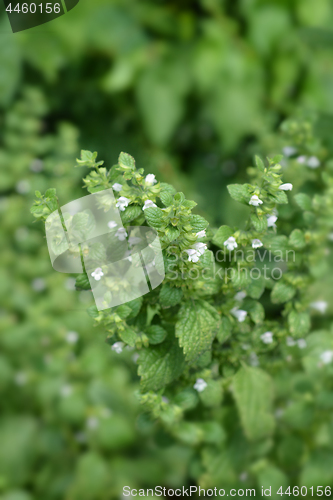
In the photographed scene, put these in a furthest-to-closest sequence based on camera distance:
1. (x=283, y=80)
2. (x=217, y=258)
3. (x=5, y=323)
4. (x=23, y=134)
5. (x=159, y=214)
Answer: (x=283, y=80) < (x=23, y=134) < (x=5, y=323) < (x=217, y=258) < (x=159, y=214)

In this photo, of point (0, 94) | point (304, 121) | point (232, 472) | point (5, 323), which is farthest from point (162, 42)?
point (232, 472)

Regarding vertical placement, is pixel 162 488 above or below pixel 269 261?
below

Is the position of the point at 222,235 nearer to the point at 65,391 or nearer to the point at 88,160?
the point at 88,160

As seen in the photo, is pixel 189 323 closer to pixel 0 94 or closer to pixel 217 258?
pixel 217 258

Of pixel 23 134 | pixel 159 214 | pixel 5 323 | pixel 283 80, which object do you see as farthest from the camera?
pixel 283 80

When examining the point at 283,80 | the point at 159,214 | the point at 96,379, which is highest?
the point at 159,214

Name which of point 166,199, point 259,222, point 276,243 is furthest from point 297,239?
point 166,199

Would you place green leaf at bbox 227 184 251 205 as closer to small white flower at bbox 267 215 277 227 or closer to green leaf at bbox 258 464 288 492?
small white flower at bbox 267 215 277 227
